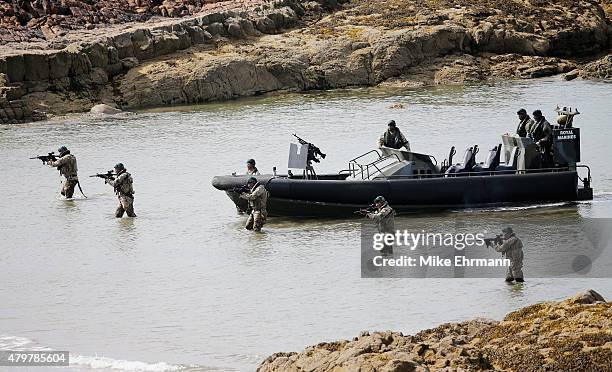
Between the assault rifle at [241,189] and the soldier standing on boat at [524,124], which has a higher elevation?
the soldier standing on boat at [524,124]

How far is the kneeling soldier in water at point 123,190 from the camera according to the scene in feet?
71.2

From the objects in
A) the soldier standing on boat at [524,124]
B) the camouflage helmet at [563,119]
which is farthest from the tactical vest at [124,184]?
the camouflage helmet at [563,119]

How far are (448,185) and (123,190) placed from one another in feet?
20.8

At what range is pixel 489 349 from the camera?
35.3 ft

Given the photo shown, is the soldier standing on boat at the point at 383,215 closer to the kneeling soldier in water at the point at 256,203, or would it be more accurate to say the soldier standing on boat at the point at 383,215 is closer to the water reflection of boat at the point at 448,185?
the water reflection of boat at the point at 448,185

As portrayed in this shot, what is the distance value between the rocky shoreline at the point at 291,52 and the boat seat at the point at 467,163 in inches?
807

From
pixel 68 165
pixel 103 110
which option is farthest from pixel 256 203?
pixel 103 110

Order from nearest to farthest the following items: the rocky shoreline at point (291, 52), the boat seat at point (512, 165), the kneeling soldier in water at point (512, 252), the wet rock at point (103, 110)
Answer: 1. the kneeling soldier in water at point (512, 252)
2. the boat seat at point (512, 165)
3. the wet rock at point (103, 110)
4. the rocky shoreline at point (291, 52)

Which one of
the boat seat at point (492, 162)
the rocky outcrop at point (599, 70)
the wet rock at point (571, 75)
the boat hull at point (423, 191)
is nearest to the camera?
the boat hull at point (423, 191)

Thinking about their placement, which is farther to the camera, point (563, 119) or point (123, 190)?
point (123, 190)

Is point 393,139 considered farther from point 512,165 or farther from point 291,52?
point 291,52

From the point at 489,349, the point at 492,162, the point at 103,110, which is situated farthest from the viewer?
the point at 103,110

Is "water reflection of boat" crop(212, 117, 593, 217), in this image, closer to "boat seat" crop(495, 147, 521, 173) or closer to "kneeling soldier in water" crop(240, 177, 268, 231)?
"boat seat" crop(495, 147, 521, 173)

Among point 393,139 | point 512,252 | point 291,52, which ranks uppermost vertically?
point 291,52
